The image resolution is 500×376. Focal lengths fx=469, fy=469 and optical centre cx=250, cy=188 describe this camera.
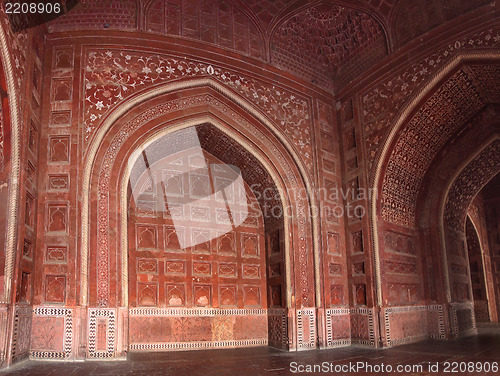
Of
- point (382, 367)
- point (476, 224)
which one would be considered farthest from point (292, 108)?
point (476, 224)

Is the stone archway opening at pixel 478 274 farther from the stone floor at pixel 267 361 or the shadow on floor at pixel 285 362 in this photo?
the shadow on floor at pixel 285 362

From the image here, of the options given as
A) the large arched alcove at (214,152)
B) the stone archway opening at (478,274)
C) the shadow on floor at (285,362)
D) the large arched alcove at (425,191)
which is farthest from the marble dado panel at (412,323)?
the stone archway opening at (478,274)

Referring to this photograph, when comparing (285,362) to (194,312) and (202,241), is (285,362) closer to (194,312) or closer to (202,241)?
(194,312)

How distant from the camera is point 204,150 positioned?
A: 34.0ft

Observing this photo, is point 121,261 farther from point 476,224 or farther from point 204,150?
point 476,224

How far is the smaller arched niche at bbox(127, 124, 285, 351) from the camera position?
29.6 ft
